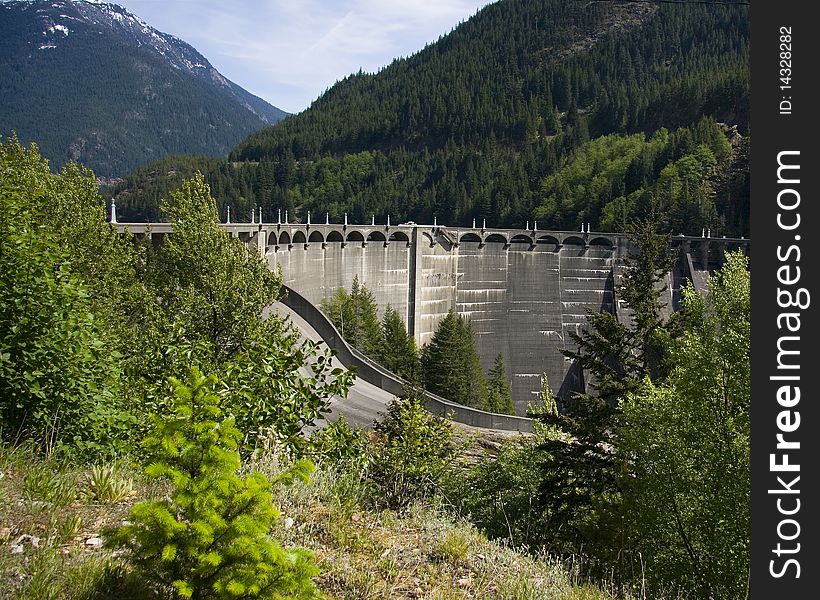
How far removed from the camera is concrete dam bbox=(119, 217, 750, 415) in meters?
51.5

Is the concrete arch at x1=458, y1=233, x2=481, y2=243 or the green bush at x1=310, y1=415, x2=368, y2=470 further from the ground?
the concrete arch at x1=458, y1=233, x2=481, y2=243

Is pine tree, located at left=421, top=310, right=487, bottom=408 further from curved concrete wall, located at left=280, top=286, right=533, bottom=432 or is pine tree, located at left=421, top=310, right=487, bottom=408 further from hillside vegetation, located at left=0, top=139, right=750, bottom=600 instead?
hillside vegetation, located at left=0, top=139, right=750, bottom=600

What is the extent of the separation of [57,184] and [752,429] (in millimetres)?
16862

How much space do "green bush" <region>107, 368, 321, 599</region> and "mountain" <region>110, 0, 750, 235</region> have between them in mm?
72203

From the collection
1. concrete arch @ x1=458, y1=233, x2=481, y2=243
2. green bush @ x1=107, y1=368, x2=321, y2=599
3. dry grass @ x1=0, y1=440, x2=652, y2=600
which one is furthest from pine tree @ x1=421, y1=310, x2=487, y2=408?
green bush @ x1=107, y1=368, x2=321, y2=599

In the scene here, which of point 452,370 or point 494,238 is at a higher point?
point 494,238

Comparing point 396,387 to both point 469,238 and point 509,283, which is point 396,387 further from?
point 469,238

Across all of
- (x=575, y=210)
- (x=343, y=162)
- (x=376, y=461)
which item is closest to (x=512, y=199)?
(x=575, y=210)

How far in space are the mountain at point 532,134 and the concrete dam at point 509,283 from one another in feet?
67.5

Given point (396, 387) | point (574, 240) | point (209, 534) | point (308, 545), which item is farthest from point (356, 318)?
point (209, 534)

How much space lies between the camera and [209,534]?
10.6ft

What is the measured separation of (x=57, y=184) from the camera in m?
16.7

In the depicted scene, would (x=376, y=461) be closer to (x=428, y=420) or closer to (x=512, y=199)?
(x=428, y=420)

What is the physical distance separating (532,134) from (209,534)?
123023 millimetres
